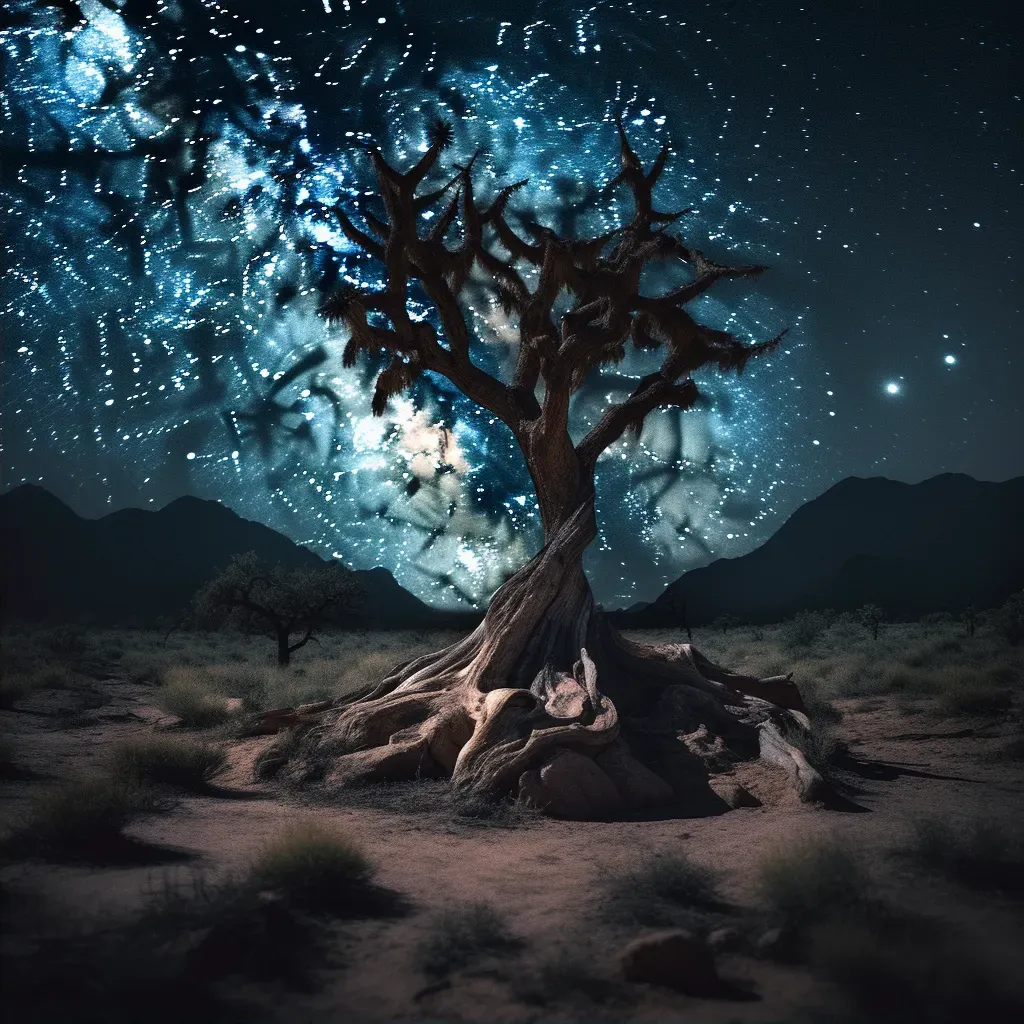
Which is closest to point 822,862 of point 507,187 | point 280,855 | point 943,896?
point 943,896

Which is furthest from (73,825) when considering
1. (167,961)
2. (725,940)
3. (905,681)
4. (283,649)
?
(283,649)

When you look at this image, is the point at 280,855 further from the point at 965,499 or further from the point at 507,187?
the point at 965,499

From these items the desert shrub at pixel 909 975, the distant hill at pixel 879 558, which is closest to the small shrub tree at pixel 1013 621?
the desert shrub at pixel 909 975

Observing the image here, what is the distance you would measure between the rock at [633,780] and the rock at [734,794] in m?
Result: 0.59

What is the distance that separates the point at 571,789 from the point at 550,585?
364 centimetres

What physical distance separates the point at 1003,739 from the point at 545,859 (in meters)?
8.87

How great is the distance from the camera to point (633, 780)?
8555 millimetres

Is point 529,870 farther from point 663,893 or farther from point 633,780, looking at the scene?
point 633,780

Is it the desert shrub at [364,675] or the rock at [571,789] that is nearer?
the rock at [571,789]

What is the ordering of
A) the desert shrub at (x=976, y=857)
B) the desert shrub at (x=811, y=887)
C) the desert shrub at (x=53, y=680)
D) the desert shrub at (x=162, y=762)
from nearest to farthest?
1. the desert shrub at (x=811, y=887)
2. the desert shrub at (x=976, y=857)
3. the desert shrub at (x=162, y=762)
4. the desert shrub at (x=53, y=680)

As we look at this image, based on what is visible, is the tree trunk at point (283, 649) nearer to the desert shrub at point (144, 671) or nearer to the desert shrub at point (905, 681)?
the desert shrub at point (144, 671)

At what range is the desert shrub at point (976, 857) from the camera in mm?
4898

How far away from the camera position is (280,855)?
4.98 m

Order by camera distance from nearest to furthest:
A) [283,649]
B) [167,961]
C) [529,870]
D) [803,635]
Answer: [167,961] < [529,870] < [283,649] < [803,635]
